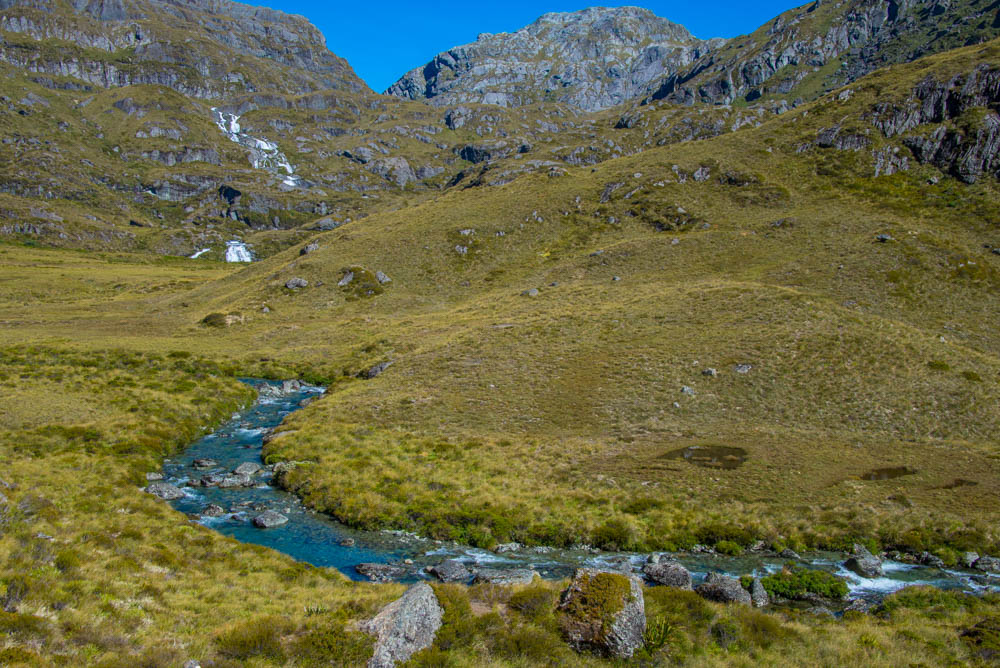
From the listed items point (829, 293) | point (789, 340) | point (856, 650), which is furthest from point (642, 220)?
point (856, 650)

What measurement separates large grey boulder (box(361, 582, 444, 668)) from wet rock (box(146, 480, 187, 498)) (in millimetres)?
20211

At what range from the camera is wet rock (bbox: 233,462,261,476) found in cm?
3404

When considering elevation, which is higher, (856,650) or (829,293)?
(829,293)

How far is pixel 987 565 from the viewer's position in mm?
22875

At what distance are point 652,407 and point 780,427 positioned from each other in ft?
29.0

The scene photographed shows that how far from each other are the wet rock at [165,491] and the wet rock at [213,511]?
254cm

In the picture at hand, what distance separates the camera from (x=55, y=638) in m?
12.9

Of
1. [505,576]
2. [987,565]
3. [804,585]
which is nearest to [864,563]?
[804,585]

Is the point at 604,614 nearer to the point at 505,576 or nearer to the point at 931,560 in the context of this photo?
the point at 505,576

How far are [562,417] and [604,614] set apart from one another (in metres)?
24.1

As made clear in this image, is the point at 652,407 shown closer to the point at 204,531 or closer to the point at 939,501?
the point at 939,501

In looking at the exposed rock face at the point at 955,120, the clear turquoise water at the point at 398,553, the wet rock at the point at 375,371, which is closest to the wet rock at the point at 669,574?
the clear turquoise water at the point at 398,553

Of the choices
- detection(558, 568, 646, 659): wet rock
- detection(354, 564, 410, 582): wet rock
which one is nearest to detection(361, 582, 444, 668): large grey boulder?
detection(558, 568, 646, 659): wet rock

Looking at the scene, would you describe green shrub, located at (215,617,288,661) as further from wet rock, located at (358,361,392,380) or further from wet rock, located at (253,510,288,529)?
wet rock, located at (358,361,392,380)
